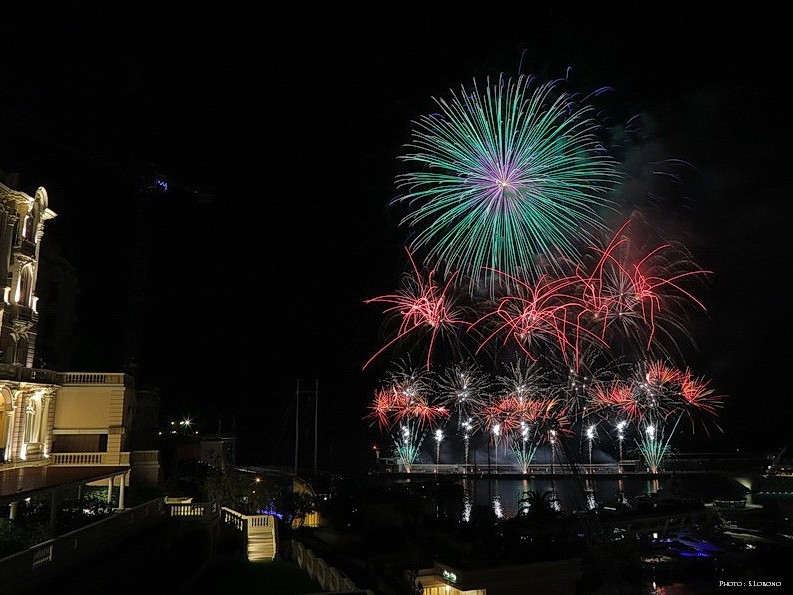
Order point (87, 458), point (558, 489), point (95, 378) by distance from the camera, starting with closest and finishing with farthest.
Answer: point (87, 458) < point (95, 378) < point (558, 489)

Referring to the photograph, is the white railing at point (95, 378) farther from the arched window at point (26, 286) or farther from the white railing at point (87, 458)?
the arched window at point (26, 286)

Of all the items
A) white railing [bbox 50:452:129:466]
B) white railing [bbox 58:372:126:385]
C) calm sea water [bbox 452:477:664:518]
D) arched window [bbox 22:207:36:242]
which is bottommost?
calm sea water [bbox 452:477:664:518]

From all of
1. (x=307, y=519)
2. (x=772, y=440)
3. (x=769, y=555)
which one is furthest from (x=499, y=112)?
(x=772, y=440)

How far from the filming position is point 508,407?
271 ft

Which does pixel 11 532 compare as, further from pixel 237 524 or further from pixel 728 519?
A: pixel 728 519

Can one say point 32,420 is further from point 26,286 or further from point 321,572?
point 321,572

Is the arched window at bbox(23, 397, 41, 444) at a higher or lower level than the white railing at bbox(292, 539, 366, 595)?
higher

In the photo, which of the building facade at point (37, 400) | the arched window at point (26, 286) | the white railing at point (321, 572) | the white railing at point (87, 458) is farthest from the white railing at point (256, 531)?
A: the arched window at point (26, 286)

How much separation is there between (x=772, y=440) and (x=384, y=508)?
14350 centimetres

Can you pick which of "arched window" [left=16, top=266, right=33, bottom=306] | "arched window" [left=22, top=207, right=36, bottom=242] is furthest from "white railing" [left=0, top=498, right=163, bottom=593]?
"arched window" [left=22, top=207, right=36, bottom=242]

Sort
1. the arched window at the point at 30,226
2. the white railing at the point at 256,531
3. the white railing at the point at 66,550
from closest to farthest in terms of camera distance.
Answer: the white railing at the point at 66,550 < the white railing at the point at 256,531 < the arched window at the point at 30,226

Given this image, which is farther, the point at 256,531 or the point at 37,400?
the point at 37,400

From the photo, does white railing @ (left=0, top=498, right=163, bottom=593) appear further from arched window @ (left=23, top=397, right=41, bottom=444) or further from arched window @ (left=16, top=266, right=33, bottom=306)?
arched window @ (left=16, top=266, right=33, bottom=306)

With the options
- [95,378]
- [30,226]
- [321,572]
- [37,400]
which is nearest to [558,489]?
[95,378]
